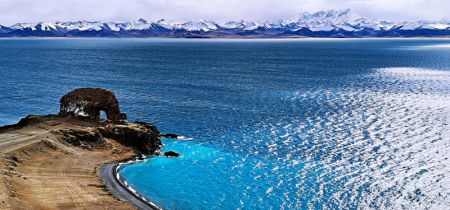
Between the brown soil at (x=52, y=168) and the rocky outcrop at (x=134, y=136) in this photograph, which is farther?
the rocky outcrop at (x=134, y=136)

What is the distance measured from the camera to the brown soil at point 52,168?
47.2 metres

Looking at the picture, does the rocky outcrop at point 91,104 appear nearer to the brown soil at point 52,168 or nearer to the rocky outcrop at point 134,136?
the brown soil at point 52,168

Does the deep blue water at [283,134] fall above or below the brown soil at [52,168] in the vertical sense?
below

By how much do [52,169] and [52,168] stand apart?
1.11 feet

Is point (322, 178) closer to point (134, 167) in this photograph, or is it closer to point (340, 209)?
point (340, 209)

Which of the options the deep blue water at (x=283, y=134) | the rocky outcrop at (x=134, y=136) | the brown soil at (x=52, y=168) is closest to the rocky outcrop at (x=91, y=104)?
the brown soil at (x=52, y=168)

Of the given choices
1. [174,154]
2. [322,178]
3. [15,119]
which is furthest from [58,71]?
[322,178]

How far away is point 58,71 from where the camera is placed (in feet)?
547

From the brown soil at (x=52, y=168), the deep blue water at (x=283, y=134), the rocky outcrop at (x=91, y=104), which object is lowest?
the deep blue water at (x=283, y=134)

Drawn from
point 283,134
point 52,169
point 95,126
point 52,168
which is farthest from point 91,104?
point 283,134

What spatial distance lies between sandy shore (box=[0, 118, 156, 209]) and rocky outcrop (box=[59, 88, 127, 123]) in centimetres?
216

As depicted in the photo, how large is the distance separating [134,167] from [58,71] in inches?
4540

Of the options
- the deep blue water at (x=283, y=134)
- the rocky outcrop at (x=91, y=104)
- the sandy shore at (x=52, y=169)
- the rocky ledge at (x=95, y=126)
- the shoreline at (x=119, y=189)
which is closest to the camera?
the sandy shore at (x=52, y=169)

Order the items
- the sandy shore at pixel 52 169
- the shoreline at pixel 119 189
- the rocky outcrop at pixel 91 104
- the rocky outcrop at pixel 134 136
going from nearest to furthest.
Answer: the sandy shore at pixel 52 169
the shoreline at pixel 119 189
the rocky outcrop at pixel 134 136
the rocky outcrop at pixel 91 104
